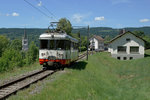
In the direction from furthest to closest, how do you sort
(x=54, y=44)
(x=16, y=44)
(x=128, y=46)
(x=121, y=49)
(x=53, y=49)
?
(x=16, y=44), (x=121, y=49), (x=128, y=46), (x=54, y=44), (x=53, y=49)

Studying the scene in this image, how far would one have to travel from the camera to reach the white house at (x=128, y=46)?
146ft

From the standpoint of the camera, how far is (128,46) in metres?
45.1

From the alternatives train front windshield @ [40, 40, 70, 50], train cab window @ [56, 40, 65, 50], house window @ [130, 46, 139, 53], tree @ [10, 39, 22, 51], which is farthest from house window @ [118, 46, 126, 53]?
tree @ [10, 39, 22, 51]

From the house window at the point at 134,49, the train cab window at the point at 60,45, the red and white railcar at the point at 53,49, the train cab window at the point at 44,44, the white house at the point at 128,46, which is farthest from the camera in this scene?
the house window at the point at 134,49

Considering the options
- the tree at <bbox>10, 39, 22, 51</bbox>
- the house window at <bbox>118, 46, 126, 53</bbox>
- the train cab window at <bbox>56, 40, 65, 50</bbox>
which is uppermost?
the tree at <bbox>10, 39, 22, 51</bbox>

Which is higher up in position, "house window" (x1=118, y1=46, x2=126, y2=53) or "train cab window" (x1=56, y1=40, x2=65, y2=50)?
"train cab window" (x1=56, y1=40, x2=65, y2=50)

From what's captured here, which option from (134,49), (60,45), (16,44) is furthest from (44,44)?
(16,44)

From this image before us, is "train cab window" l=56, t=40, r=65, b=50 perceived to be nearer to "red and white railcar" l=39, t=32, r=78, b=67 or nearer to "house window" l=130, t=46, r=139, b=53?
"red and white railcar" l=39, t=32, r=78, b=67

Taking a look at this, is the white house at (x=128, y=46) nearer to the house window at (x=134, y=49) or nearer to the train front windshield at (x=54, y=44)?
the house window at (x=134, y=49)

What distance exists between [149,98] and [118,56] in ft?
111

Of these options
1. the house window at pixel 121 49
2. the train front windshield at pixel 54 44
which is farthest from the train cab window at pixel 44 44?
the house window at pixel 121 49

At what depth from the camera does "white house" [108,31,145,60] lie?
146 ft

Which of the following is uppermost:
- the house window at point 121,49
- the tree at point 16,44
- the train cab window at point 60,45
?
the tree at point 16,44

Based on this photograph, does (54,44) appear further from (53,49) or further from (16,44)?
(16,44)
